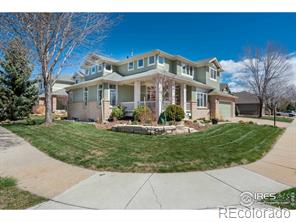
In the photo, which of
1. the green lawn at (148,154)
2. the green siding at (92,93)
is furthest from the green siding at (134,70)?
the green lawn at (148,154)

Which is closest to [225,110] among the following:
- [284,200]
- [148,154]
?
[148,154]

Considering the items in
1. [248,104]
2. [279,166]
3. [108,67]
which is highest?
[108,67]

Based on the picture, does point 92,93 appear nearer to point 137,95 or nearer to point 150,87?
point 137,95

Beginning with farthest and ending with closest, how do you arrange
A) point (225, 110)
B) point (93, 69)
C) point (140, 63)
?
point (225, 110), point (93, 69), point (140, 63)

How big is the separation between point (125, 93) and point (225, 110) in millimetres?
12182

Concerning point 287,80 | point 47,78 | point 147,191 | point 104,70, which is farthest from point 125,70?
point 287,80

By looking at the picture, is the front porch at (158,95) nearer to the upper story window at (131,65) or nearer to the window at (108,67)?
the upper story window at (131,65)

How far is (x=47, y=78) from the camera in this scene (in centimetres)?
1297

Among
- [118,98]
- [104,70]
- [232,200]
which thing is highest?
[104,70]

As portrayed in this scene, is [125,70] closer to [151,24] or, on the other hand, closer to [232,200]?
[151,24]

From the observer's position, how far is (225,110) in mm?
23672

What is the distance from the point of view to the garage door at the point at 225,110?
22600 millimetres

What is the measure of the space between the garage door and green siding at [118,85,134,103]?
33.4ft

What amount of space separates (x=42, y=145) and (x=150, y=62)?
12451mm
